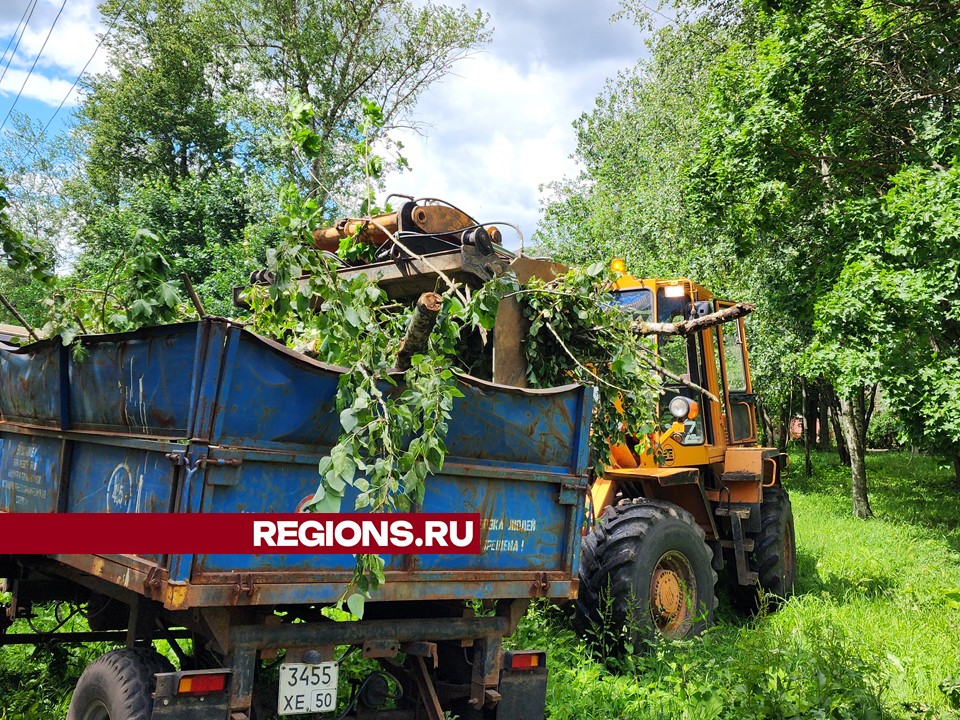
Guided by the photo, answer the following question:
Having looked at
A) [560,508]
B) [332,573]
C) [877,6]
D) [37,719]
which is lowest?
[37,719]

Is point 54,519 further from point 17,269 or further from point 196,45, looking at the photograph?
point 196,45

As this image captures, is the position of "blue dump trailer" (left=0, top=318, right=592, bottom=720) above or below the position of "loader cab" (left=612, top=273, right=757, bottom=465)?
below

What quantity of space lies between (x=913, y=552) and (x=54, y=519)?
12654 millimetres

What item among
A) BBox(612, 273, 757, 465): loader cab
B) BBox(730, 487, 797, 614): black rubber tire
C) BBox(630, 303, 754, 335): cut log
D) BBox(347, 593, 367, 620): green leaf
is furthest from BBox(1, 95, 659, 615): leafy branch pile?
BBox(730, 487, 797, 614): black rubber tire

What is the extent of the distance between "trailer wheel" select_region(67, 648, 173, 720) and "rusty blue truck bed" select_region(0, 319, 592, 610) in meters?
0.39

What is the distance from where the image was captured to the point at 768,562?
8.34 m

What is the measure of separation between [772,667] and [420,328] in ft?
12.1

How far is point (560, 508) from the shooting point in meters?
4.79

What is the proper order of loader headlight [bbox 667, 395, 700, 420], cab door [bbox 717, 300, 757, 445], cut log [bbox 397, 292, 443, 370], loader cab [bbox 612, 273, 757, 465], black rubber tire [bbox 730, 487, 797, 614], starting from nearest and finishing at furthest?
cut log [bbox 397, 292, 443, 370]
loader headlight [bbox 667, 395, 700, 420]
loader cab [bbox 612, 273, 757, 465]
black rubber tire [bbox 730, 487, 797, 614]
cab door [bbox 717, 300, 757, 445]

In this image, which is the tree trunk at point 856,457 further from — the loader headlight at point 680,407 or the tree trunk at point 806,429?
the loader headlight at point 680,407

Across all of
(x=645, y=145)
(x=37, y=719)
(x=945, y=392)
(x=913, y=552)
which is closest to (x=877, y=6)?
(x=945, y=392)

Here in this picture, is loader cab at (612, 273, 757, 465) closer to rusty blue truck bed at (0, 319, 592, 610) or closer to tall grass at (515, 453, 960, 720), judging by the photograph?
tall grass at (515, 453, 960, 720)

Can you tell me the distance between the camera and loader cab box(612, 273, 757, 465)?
7.25 metres

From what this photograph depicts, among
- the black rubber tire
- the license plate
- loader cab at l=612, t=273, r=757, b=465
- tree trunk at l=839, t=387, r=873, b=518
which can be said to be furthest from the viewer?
tree trunk at l=839, t=387, r=873, b=518
